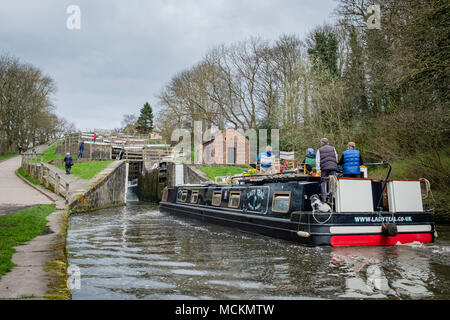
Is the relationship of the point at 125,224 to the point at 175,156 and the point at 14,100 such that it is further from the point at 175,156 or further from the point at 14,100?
the point at 14,100

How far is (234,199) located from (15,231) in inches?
226

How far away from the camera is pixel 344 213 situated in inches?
285

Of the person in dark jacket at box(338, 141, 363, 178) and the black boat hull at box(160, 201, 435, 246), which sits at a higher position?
the person in dark jacket at box(338, 141, 363, 178)

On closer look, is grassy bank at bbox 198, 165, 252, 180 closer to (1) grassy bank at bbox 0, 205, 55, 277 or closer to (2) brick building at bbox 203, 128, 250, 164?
(2) brick building at bbox 203, 128, 250, 164

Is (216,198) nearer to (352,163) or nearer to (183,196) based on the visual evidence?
(183,196)

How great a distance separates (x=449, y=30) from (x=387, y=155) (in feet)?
15.8

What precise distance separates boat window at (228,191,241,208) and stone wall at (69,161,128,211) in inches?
292

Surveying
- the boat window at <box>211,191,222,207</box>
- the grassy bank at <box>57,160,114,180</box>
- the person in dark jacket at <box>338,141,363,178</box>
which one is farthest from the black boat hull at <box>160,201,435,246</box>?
the grassy bank at <box>57,160,114,180</box>

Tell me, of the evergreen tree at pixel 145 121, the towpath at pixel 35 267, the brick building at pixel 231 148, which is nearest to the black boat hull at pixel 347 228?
the towpath at pixel 35 267

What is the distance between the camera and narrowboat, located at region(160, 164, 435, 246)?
23.6 ft

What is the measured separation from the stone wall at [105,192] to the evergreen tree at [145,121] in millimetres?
35338

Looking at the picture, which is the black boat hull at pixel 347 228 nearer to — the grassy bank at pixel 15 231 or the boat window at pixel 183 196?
the grassy bank at pixel 15 231

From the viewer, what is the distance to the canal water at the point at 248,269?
437 centimetres

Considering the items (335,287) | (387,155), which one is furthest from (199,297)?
(387,155)
